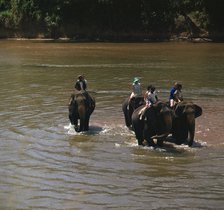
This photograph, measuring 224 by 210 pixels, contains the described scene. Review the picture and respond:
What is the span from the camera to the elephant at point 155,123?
13.0 metres

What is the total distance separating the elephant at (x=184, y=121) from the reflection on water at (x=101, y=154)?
1.15 feet

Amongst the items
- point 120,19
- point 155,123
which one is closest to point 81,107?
point 155,123

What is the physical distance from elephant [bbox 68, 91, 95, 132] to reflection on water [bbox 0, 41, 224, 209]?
0.29m

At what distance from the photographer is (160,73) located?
2806cm

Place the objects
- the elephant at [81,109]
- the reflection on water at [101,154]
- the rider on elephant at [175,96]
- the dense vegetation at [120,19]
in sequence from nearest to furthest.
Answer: the reflection on water at [101,154]
the rider on elephant at [175,96]
the elephant at [81,109]
the dense vegetation at [120,19]

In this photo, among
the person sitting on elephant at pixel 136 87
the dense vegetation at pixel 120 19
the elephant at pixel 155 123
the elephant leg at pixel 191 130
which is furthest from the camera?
the dense vegetation at pixel 120 19

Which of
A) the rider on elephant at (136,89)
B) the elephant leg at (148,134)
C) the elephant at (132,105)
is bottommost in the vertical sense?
the elephant leg at (148,134)

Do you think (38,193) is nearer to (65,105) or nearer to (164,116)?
(164,116)

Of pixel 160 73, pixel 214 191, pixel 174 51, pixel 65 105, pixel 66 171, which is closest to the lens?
pixel 214 191

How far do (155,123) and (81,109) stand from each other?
2456mm

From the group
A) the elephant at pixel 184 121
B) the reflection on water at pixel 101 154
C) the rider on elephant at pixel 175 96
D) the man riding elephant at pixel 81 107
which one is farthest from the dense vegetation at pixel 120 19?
the elephant at pixel 184 121

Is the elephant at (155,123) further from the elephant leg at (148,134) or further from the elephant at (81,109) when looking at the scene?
the elephant at (81,109)

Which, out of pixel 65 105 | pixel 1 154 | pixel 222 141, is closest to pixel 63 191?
pixel 1 154

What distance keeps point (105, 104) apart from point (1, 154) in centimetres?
720
